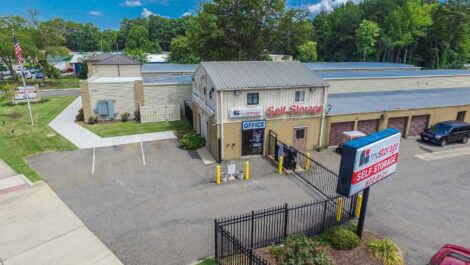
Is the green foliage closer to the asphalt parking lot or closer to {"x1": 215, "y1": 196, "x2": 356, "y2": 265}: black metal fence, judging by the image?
{"x1": 215, "y1": 196, "x2": 356, "y2": 265}: black metal fence

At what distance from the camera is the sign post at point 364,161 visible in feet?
34.2

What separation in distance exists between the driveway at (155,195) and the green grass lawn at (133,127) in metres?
4.03

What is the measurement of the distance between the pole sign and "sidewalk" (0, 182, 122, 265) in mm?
8709

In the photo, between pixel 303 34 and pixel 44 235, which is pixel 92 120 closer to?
pixel 44 235

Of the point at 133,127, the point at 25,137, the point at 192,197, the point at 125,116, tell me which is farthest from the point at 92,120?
the point at 192,197

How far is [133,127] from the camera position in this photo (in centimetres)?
2764

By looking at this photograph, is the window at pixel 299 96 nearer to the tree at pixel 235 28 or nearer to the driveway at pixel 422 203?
the driveway at pixel 422 203

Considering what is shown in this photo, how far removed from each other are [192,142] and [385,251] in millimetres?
14897

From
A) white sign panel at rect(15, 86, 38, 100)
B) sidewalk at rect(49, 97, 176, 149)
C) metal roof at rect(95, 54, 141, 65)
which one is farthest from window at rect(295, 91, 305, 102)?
white sign panel at rect(15, 86, 38, 100)

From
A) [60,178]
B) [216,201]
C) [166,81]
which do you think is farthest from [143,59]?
[216,201]

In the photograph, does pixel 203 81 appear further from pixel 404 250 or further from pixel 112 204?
pixel 404 250

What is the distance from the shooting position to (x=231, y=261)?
1053 centimetres

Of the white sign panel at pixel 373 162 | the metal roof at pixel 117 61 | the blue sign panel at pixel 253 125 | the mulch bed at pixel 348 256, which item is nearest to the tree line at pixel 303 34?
the metal roof at pixel 117 61

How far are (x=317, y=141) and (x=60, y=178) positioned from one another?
17519mm
